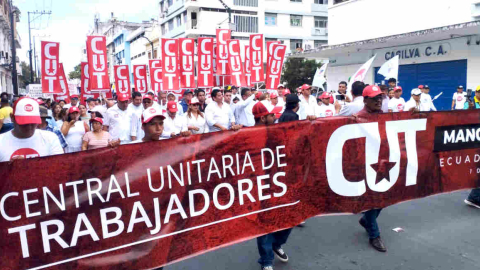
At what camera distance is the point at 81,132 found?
608 centimetres

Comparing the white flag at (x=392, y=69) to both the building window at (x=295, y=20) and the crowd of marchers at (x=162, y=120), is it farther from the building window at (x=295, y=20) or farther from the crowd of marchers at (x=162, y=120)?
the building window at (x=295, y=20)

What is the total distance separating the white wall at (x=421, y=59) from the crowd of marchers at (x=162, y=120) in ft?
23.3

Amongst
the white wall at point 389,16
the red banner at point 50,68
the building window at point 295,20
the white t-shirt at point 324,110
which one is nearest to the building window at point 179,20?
the building window at point 295,20

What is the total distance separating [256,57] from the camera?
448 inches

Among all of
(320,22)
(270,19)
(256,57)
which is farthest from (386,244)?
(320,22)

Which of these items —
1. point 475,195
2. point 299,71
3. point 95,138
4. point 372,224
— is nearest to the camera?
point 372,224

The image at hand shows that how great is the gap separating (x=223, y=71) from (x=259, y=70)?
3.79 ft

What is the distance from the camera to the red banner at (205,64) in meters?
11.4

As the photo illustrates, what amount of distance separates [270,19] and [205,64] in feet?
103

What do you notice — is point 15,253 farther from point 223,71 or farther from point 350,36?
point 350,36

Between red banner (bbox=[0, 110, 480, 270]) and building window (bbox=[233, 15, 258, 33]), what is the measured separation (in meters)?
36.7

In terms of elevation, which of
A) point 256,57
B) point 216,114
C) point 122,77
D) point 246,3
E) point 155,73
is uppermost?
point 246,3

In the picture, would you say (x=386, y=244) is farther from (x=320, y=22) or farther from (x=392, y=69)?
(x=320, y=22)

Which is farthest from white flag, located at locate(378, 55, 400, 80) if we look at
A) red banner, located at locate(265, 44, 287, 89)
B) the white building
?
the white building
